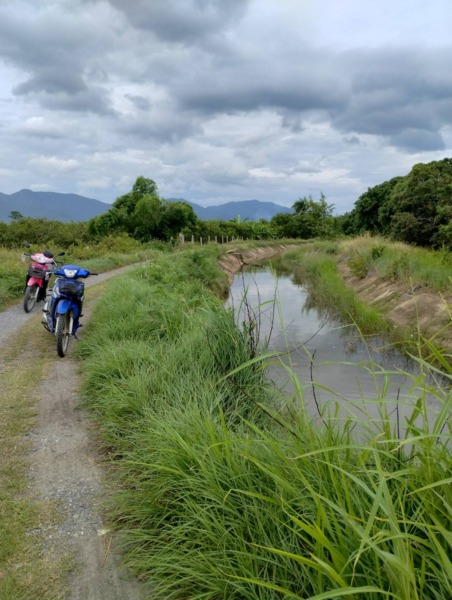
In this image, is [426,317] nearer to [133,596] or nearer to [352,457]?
[352,457]

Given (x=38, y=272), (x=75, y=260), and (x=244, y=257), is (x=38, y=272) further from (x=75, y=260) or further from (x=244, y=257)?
(x=244, y=257)

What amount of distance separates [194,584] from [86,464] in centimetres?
141

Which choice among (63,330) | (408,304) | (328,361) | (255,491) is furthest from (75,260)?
(255,491)

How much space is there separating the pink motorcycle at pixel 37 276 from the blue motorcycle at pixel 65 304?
1978 millimetres

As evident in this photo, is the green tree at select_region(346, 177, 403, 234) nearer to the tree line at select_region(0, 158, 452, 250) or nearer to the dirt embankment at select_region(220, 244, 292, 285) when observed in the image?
the tree line at select_region(0, 158, 452, 250)

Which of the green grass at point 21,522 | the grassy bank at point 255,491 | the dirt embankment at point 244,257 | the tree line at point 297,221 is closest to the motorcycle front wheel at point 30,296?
the green grass at point 21,522

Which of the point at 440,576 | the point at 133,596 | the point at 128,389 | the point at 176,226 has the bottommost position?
the point at 133,596

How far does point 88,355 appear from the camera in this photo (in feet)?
19.1

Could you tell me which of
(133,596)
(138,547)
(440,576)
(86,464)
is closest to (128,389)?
(86,464)

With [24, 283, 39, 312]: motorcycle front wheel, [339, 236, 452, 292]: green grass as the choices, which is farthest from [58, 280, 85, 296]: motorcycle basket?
[339, 236, 452, 292]: green grass

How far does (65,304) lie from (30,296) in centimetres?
291

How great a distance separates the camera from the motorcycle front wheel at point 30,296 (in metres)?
8.16

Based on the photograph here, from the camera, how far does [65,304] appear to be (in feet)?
18.9

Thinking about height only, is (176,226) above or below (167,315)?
above
